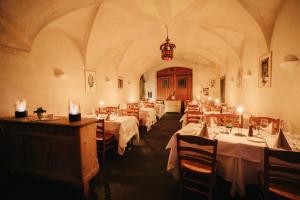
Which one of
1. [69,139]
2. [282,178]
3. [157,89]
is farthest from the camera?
[157,89]

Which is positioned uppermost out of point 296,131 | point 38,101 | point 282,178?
point 38,101

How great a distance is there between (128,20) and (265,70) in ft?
13.4

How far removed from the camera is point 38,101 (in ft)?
13.4

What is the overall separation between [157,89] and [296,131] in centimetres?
1039

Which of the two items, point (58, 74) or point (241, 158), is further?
point (58, 74)

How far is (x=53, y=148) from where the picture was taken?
268cm

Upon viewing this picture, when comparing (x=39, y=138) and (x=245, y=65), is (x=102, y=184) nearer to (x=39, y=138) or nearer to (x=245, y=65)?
(x=39, y=138)

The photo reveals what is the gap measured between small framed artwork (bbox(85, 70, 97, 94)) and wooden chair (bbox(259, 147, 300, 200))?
18.4 ft

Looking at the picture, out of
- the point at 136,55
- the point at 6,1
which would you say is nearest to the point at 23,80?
the point at 6,1

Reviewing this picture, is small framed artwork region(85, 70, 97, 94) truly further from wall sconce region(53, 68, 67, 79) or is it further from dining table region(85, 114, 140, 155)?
dining table region(85, 114, 140, 155)

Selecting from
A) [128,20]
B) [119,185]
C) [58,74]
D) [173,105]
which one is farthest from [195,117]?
[173,105]

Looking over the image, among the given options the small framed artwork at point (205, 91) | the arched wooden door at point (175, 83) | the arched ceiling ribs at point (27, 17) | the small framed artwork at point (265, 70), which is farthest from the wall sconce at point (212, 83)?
the arched ceiling ribs at point (27, 17)

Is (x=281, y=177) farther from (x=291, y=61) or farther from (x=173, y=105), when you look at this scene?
(x=173, y=105)

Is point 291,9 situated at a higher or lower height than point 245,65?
higher
